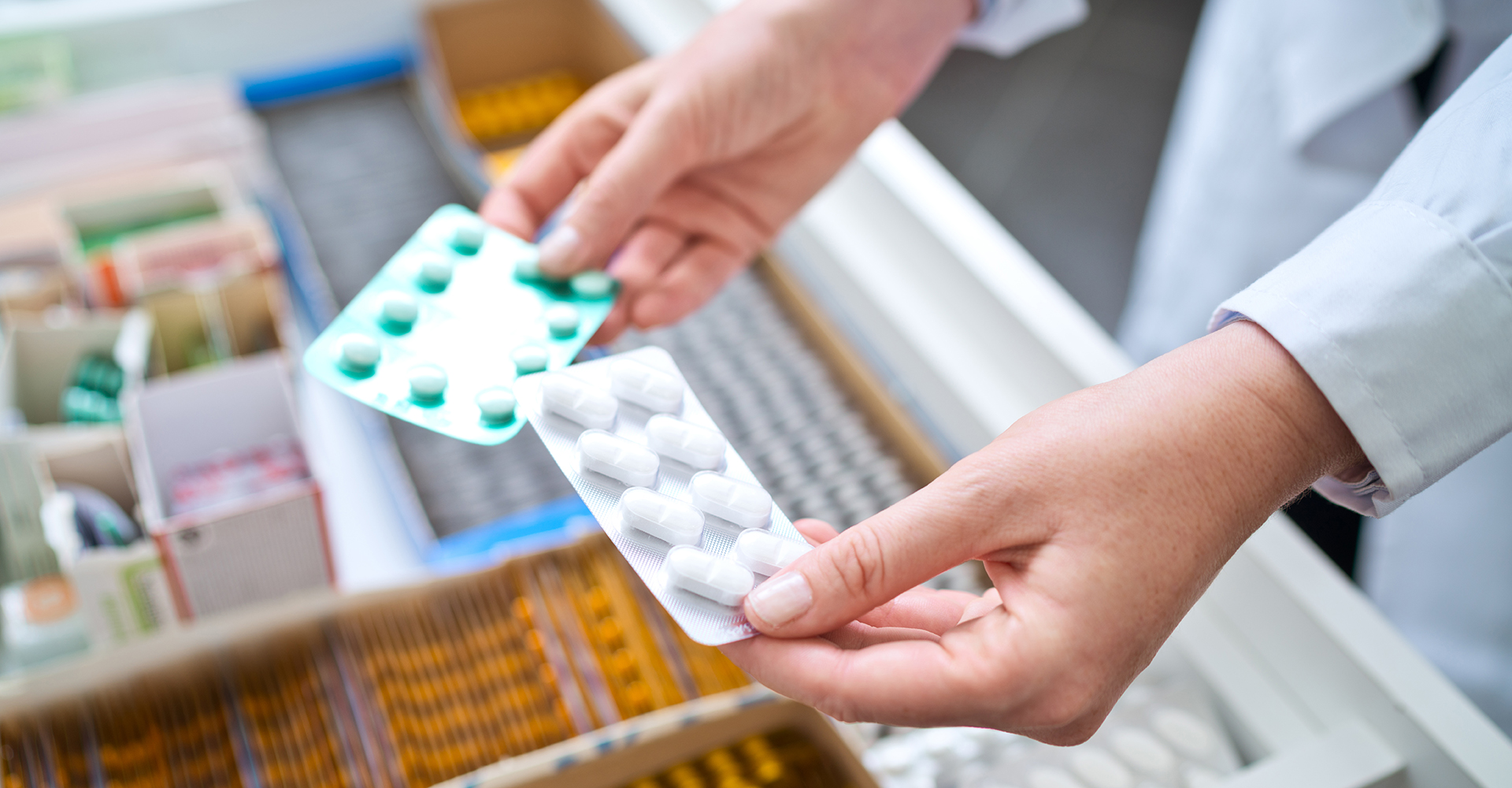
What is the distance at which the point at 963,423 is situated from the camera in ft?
3.57

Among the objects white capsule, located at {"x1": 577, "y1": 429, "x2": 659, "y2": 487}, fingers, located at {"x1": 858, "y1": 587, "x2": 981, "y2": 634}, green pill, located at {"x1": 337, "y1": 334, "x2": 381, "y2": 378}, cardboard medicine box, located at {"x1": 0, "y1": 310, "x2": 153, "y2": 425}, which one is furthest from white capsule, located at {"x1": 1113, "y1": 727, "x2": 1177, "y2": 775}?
cardboard medicine box, located at {"x1": 0, "y1": 310, "x2": 153, "y2": 425}

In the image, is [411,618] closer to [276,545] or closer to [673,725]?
[276,545]

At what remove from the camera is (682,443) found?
2.37 feet

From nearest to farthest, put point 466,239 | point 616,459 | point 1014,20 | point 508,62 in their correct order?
point 616,459
point 466,239
point 1014,20
point 508,62

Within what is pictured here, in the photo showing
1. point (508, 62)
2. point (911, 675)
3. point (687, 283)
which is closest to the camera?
point (911, 675)

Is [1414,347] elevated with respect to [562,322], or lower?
elevated

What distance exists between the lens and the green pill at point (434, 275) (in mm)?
866

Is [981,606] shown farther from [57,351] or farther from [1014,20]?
[57,351]

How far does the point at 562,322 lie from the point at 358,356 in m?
0.18

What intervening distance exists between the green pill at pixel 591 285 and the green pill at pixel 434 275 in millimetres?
120

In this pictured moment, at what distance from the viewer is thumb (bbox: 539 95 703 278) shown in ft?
2.96

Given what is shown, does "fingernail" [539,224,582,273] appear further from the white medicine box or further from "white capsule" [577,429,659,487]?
the white medicine box

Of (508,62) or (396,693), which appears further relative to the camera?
(508,62)

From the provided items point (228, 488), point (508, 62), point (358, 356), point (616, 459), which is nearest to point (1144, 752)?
point (616, 459)
